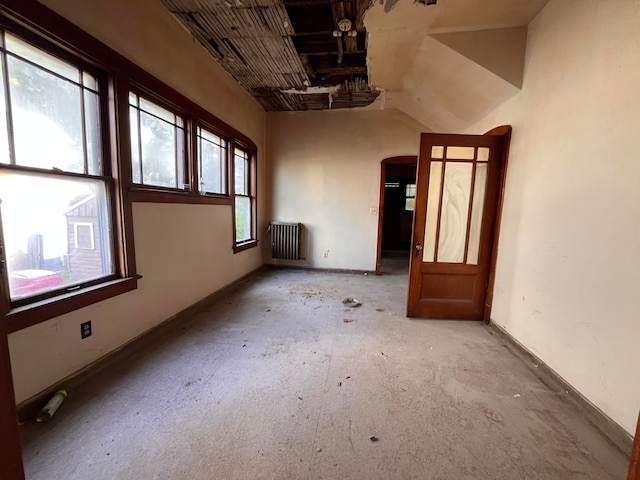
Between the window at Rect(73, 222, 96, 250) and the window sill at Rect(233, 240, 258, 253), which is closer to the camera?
the window at Rect(73, 222, 96, 250)

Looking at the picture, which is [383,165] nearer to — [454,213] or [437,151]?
[437,151]

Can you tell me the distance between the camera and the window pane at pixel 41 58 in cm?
154

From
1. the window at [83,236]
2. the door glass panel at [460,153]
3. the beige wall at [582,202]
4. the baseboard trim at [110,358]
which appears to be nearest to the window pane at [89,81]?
the window at [83,236]

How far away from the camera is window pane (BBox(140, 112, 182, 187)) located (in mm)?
2480

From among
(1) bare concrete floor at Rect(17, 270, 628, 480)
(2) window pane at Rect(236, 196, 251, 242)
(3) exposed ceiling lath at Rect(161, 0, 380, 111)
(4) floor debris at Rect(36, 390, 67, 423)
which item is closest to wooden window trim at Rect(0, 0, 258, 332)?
(4) floor debris at Rect(36, 390, 67, 423)

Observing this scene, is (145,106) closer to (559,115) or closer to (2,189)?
(2,189)

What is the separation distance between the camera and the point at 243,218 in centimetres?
472

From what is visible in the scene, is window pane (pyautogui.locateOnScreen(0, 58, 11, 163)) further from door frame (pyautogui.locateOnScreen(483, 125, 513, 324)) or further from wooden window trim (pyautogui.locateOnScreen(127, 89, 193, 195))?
door frame (pyautogui.locateOnScreen(483, 125, 513, 324))

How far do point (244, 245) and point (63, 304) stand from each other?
9.20 ft

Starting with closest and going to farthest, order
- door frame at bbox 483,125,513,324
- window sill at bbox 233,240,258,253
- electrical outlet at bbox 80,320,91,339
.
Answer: electrical outlet at bbox 80,320,91,339 → door frame at bbox 483,125,513,324 → window sill at bbox 233,240,258,253

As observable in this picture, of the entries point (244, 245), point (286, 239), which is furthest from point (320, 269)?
point (244, 245)

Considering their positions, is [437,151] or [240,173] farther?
[240,173]

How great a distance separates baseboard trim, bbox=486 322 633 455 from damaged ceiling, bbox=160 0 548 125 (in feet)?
8.04

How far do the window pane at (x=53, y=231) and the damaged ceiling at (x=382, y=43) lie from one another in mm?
1934
